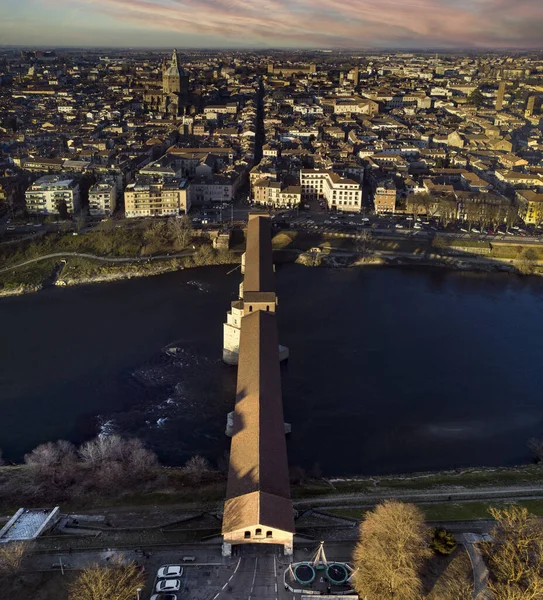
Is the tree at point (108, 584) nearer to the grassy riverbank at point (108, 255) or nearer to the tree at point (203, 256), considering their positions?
the grassy riverbank at point (108, 255)

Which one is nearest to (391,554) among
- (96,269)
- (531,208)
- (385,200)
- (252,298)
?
(252,298)

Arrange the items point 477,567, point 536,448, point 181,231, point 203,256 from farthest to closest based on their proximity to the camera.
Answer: point 181,231
point 203,256
point 536,448
point 477,567

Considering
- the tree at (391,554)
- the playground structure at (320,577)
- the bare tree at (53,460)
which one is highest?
the tree at (391,554)

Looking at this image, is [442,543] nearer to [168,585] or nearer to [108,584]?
[168,585]

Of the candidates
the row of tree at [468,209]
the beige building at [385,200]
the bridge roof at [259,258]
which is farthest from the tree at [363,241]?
the row of tree at [468,209]

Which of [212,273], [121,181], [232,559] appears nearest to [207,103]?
[121,181]

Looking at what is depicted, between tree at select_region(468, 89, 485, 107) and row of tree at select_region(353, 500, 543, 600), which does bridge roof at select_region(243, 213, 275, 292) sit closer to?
row of tree at select_region(353, 500, 543, 600)

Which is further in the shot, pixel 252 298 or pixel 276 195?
pixel 276 195
